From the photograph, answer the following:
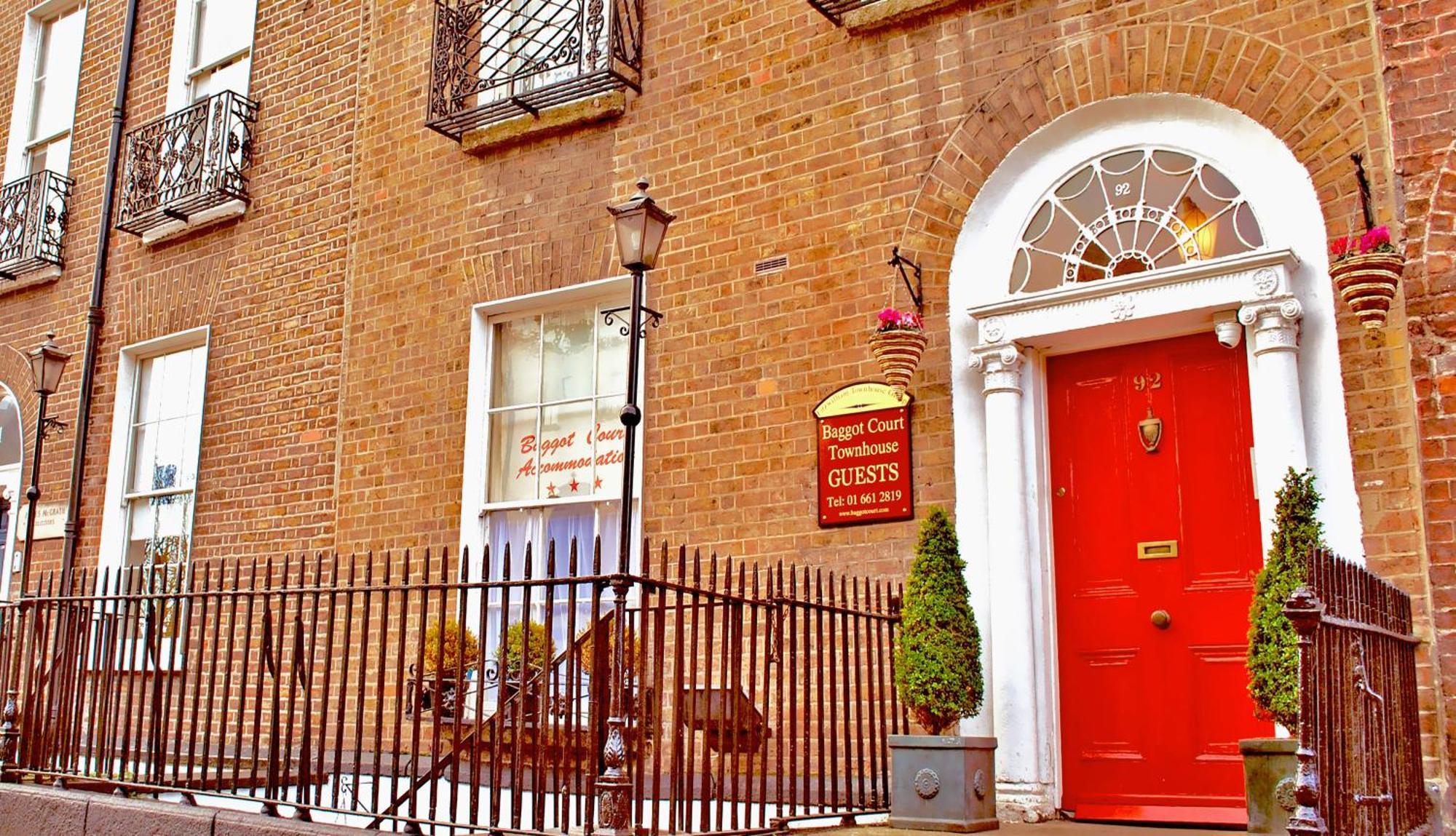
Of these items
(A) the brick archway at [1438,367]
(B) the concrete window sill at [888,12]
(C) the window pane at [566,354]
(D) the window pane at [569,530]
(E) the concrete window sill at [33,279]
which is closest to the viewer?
(A) the brick archway at [1438,367]

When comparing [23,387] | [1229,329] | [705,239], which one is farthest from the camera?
[23,387]

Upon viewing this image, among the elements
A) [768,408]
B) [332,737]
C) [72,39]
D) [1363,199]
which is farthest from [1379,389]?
[72,39]

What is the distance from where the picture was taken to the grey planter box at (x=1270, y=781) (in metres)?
5.05

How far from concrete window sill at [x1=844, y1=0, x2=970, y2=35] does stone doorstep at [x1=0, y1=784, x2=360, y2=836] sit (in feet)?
17.5

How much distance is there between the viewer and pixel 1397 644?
5.08 m

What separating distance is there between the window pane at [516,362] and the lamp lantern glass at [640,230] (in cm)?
334

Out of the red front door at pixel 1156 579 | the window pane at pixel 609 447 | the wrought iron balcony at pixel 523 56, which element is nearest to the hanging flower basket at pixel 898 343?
the red front door at pixel 1156 579

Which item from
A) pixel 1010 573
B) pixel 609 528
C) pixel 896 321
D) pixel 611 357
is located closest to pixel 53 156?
pixel 611 357

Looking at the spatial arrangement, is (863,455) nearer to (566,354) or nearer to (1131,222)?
(1131,222)

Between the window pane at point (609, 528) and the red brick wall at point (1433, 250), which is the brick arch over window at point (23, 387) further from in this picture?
the red brick wall at point (1433, 250)

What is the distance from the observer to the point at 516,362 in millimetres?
9344

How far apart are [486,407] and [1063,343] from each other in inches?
165

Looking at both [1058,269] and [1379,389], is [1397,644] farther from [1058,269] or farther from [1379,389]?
A: [1058,269]

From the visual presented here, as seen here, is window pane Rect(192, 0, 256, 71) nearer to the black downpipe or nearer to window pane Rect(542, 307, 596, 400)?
the black downpipe
